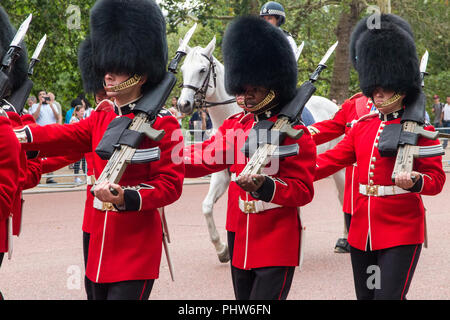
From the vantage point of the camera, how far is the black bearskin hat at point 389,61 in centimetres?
420

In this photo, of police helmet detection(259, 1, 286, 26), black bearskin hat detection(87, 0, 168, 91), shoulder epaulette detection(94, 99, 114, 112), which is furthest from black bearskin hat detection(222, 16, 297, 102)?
police helmet detection(259, 1, 286, 26)

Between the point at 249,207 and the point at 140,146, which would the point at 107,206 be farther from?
the point at 249,207

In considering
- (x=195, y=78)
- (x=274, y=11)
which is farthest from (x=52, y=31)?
(x=274, y=11)

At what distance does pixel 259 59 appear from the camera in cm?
392

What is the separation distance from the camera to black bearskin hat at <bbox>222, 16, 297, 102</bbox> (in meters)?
3.82

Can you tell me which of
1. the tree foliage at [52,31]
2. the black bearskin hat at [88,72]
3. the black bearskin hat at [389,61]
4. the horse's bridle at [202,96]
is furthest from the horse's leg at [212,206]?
the tree foliage at [52,31]

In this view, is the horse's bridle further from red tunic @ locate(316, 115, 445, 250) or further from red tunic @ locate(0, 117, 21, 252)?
red tunic @ locate(0, 117, 21, 252)

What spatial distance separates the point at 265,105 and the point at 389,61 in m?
0.96

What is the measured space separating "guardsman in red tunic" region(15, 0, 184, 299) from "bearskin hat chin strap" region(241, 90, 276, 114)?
464mm

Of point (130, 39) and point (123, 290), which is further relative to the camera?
point (130, 39)

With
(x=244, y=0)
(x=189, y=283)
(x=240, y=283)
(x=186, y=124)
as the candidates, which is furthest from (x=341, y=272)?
(x=186, y=124)

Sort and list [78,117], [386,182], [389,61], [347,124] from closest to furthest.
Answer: [386,182] < [389,61] < [347,124] < [78,117]

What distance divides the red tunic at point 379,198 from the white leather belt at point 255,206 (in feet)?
1.90

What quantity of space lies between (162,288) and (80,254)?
158cm
